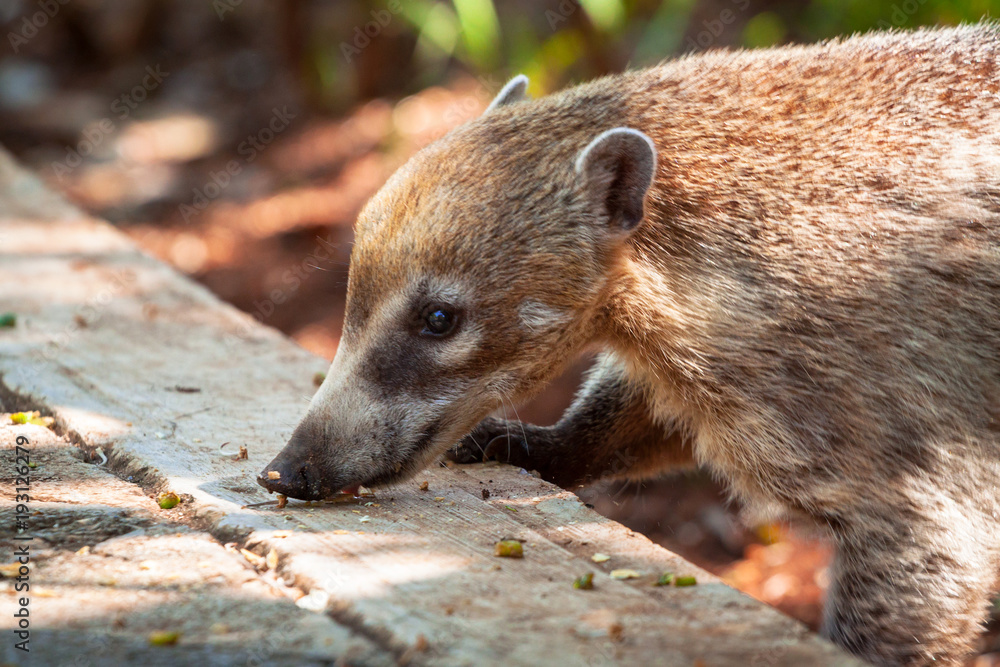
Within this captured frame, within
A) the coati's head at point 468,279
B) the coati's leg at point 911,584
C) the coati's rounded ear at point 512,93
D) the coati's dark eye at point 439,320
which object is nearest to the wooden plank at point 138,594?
the coati's head at point 468,279

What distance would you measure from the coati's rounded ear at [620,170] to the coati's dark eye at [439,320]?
1.99 feet

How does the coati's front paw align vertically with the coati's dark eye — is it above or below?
below

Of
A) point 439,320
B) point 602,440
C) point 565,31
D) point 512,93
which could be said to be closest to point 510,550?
point 439,320

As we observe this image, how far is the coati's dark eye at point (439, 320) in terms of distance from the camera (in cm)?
323

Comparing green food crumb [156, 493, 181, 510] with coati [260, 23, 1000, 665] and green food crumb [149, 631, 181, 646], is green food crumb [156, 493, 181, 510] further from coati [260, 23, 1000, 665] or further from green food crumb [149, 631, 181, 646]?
green food crumb [149, 631, 181, 646]

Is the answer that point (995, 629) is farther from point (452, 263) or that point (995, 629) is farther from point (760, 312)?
point (452, 263)

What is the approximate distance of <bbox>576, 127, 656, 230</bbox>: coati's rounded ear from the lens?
3.18 metres

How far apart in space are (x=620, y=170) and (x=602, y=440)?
1.26 metres

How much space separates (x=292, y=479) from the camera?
9.76ft

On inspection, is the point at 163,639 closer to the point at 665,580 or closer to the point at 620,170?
the point at 665,580

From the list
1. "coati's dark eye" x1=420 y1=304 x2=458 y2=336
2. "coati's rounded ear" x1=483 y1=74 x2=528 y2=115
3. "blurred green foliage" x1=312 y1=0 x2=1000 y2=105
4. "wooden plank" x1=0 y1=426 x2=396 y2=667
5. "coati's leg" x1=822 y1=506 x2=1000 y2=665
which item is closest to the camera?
"wooden plank" x1=0 y1=426 x2=396 y2=667

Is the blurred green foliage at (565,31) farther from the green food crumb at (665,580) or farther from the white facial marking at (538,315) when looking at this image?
the green food crumb at (665,580)

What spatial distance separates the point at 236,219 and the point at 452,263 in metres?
6.41

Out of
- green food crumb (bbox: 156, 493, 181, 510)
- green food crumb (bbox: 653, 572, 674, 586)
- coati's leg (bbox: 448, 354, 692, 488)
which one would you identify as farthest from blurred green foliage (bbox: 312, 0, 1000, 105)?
green food crumb (bbox: 156, 493, 181, 510)
